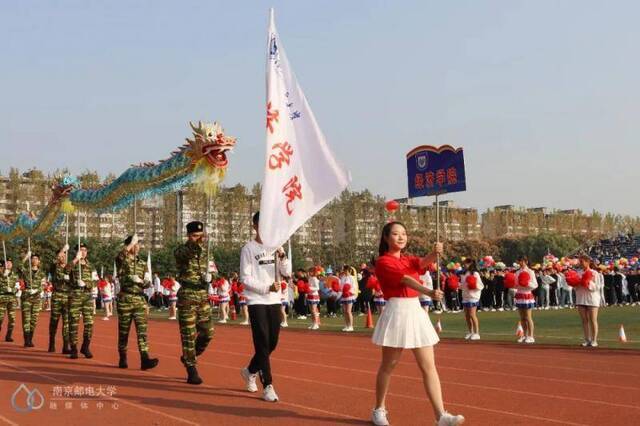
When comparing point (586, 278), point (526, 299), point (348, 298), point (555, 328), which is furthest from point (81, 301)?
point (555, 328)

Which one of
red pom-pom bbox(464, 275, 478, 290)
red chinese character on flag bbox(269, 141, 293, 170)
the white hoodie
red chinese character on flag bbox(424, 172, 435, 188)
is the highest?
red chinese character on flag bbox(424, 172, 435, 188)

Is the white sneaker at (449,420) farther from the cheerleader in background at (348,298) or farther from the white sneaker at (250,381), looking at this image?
the cheerleader in background at (348,298)

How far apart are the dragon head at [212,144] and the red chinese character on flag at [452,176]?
380 centimetres

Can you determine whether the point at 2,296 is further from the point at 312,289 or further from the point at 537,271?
the point at 537,271

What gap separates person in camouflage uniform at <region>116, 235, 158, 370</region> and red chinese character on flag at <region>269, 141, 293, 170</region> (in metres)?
4.33

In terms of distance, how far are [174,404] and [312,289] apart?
51.9ft

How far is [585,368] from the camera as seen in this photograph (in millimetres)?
11023

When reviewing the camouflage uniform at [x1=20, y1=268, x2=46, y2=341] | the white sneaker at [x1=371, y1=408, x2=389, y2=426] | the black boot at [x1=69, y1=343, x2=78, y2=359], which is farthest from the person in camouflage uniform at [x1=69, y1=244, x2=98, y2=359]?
the white sneaker at [x1=371, y1=408, x2=389, y2=426]

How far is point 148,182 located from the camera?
13.9 meters

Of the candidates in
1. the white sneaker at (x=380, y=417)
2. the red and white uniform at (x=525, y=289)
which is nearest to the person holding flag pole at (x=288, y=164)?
the white sneaker at (x=380, y=417)

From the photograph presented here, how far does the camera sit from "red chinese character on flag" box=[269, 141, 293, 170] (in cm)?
717

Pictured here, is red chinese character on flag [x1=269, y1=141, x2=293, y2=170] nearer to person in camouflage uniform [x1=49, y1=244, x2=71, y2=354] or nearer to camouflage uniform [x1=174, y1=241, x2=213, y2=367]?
camouflage uniform [x1=174, y1=241, x2=213, y2=367]

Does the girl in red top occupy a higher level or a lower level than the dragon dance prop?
lower

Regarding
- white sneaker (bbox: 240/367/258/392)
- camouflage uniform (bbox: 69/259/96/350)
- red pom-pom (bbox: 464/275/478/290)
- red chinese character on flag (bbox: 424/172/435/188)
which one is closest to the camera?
white sneaker (bbox: 240/367/258/392)
